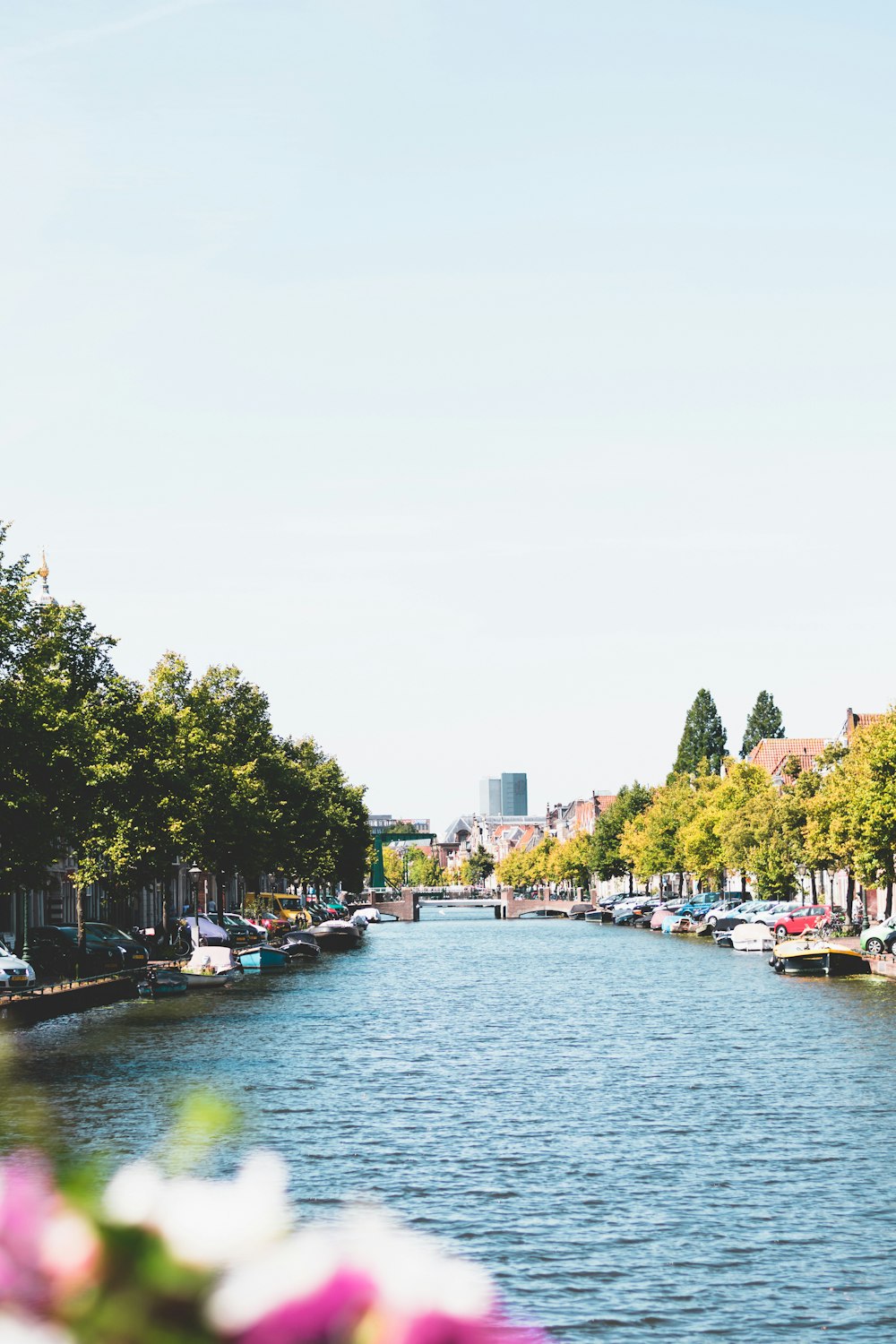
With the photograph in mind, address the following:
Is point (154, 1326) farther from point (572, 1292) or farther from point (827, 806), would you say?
point (827, 806)

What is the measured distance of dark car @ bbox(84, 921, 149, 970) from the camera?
66.3 m

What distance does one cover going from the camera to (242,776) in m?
89.4

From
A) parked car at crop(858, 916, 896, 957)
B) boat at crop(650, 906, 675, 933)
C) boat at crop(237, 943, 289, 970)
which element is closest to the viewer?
parked car at crop(858, 916, 896, 957)

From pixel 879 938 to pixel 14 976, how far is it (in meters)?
34.9

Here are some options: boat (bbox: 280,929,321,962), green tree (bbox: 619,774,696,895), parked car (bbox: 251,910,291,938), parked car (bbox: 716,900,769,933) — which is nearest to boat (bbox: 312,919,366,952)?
parked car (bbox: 251,910,291,938)

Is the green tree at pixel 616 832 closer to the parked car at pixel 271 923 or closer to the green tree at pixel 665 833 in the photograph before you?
the green tree at pixel 665 833

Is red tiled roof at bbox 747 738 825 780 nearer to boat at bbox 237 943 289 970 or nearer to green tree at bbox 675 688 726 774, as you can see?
green tree at bbox 675 688 726 774

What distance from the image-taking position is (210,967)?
65.1m

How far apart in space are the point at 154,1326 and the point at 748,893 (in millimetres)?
131051

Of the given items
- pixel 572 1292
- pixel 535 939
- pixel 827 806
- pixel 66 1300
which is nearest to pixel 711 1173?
pixel 572 1292

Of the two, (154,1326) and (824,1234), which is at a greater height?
(154,1326)

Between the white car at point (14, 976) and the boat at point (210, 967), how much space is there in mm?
14470

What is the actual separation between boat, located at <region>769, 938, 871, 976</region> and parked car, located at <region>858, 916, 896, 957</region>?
0.88 meters

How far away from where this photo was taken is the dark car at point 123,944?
66.3 meters
